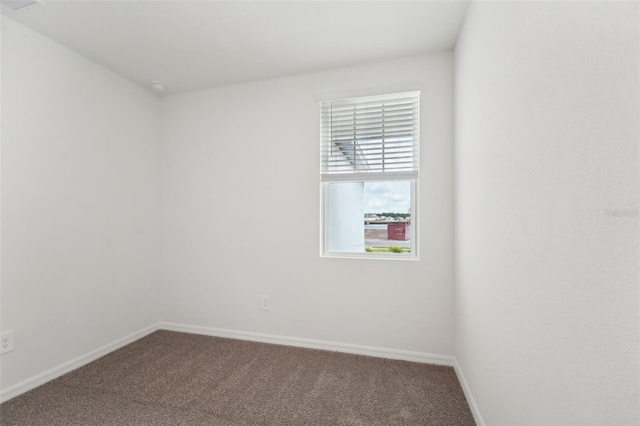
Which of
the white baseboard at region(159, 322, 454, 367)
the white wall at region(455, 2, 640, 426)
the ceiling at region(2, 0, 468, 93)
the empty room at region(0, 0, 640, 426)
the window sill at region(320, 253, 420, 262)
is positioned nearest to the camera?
the white wall at region(455, 2, 640, 426)

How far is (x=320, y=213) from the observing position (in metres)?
2.63

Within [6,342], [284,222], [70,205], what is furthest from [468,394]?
[70,205]

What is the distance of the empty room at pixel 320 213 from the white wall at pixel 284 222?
19 mm

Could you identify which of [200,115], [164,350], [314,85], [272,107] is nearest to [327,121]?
[314,85]

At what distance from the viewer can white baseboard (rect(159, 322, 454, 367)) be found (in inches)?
91.8

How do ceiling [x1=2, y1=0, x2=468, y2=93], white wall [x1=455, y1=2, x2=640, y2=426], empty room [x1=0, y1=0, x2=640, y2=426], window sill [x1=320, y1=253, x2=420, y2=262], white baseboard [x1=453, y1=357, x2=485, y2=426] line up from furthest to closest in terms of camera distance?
1. window sill [x1=320, y1=253, x2=420, y2=262]
2. ceiling [x1=2, y1=0, x2=468, y2=93]
3. white baseboard [x1=453, y1=357, x2=485, y2=426]
4. empty room [x1=0, y1=0, x2=640, y2=426]
5. white wall [x1=455, y1=2, x2=640, y2=426]

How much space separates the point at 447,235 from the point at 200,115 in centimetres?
263

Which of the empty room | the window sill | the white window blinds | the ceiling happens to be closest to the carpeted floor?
the empty room

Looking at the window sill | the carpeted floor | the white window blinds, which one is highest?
the white window blinds

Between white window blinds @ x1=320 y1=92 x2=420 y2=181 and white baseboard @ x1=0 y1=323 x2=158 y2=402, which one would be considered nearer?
white baseboard @ x1=0 y1=323 x2=158 y2=402

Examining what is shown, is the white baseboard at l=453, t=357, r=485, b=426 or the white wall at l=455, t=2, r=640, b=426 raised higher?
the white wall at l=455, t=2, r=640, b=426

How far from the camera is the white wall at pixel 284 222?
92.4 inches

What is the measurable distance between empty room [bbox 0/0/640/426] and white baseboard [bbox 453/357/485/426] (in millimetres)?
24

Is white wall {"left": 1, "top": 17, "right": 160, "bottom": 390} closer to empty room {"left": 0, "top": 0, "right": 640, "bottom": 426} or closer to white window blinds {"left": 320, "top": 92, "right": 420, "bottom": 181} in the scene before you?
empty room {"left": 0, "top": 0, "right": 640, "bottom": 426}
